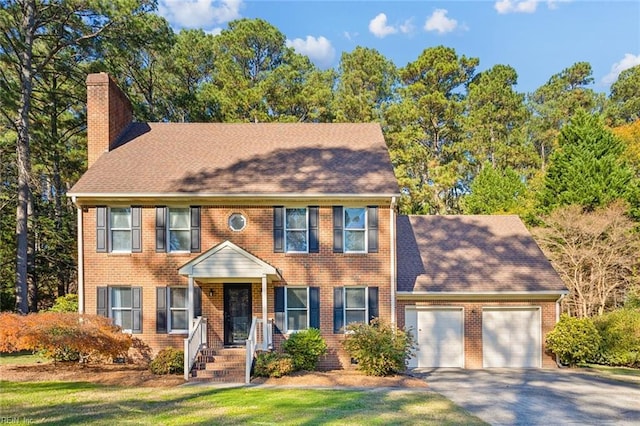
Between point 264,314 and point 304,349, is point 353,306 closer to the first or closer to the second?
point 304,349

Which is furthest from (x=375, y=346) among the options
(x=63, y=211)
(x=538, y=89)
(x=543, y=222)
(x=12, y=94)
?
(x=538, y=89)

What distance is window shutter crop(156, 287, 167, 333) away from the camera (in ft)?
46.7

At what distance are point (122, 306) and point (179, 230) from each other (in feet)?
9.17

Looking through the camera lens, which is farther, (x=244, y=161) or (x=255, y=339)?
(x=244, y=161)

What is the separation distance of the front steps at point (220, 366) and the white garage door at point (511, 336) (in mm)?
7826

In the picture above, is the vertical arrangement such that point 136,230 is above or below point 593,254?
above

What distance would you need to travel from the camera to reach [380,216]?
14750 millimetres

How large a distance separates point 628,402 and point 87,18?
2214 cm

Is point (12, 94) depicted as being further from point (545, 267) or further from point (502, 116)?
point (502, 116)

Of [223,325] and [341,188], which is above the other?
[341,188]

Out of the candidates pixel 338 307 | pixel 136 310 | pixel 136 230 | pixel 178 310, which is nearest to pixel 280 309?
pixel 338 307

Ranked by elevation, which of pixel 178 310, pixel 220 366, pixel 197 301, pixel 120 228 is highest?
pixel 120 228

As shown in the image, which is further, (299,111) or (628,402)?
(299,111)

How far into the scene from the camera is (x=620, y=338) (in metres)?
15.5
